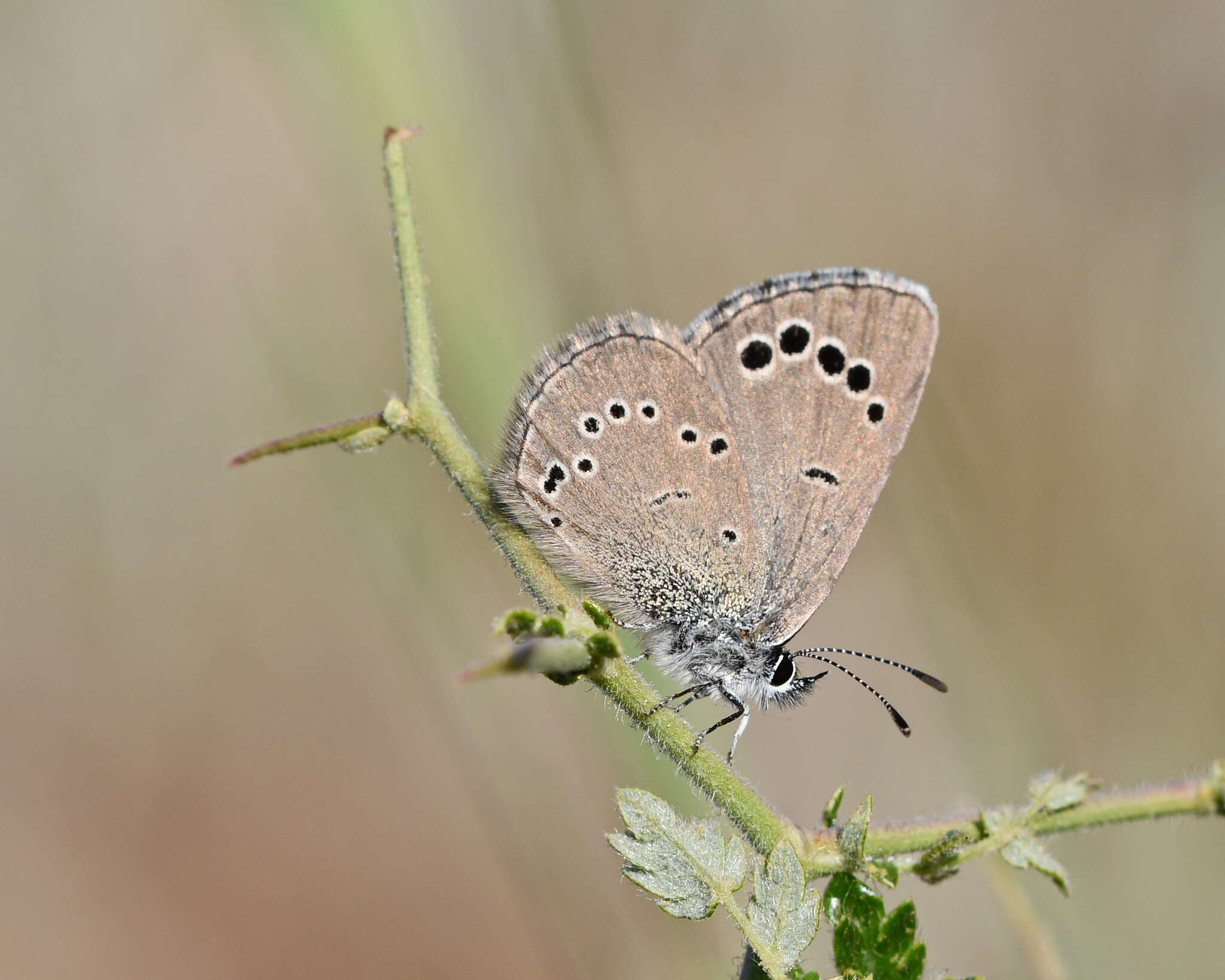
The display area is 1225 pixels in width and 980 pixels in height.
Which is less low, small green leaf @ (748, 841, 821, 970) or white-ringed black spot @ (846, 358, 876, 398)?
white-ringed black spot @ (846, 358, 876, 398)

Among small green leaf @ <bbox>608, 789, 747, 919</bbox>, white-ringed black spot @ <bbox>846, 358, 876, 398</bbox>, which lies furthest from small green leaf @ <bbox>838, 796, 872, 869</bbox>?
white-ringed black spot @ <bbox>846, 358, 876, 398</bbox>

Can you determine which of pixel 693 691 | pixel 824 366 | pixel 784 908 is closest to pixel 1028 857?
pixel 784 908

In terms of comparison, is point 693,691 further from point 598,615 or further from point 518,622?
point 518,622

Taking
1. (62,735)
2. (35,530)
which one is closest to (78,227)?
(35,530)

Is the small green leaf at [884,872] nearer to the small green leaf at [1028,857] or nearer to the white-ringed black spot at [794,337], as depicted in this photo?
the small green leaf at [1028,857]

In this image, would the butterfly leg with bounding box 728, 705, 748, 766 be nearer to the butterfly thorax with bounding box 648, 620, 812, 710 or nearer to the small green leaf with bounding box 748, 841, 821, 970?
the butterfly thorax with bounding box 648, 620, 812, 710

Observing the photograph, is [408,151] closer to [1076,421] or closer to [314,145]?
[314,145]
